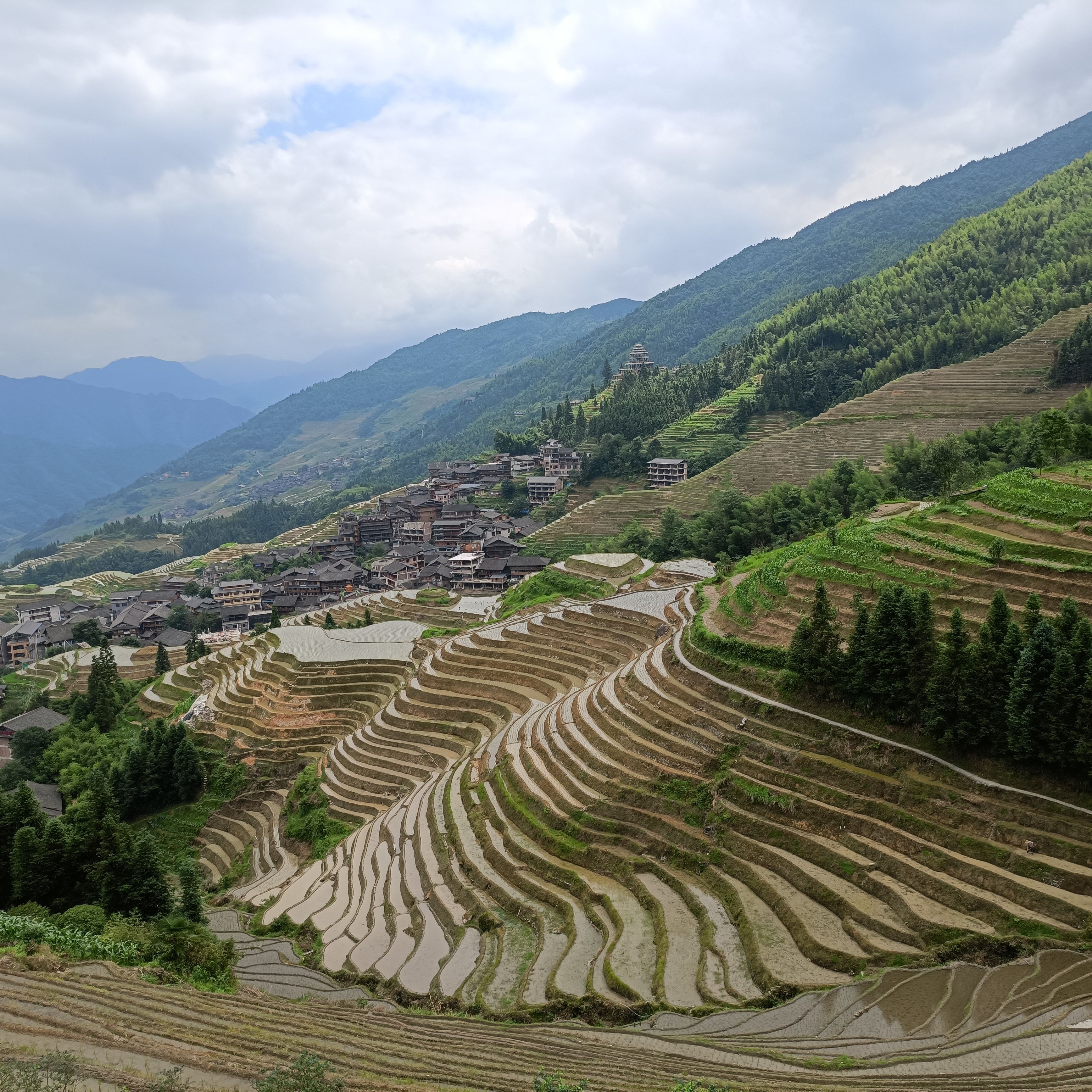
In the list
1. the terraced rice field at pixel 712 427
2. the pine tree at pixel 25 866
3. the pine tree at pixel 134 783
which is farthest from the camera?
the terraced rice field at pixel 712 427

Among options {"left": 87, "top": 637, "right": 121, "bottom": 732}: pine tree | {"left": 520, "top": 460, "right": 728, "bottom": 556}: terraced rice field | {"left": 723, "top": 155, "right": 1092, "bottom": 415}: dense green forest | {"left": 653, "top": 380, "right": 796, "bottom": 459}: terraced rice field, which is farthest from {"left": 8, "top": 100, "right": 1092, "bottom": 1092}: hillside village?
{"left": 653, "top": 380, "right": 796, "bottom": 459}: terraced rice field

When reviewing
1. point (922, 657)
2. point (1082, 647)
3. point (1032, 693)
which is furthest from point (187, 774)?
point (1082, 647)

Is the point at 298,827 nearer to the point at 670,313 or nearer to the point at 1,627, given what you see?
the point at 1,627

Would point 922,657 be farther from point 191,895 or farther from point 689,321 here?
A: point 689,321

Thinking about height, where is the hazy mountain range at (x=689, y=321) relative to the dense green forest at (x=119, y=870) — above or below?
above

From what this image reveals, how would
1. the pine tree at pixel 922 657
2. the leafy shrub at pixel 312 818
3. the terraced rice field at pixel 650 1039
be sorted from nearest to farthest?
the terraced rice field at pixel 650 1039
the pine tree at pixel 922 657
the leafy shrub at pixel 312 818

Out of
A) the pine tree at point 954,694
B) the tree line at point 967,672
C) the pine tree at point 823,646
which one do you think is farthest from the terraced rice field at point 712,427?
the pine tree at point 954,694

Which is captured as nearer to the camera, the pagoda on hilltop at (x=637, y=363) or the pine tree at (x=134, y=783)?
the pine tree at (x=134, y=783)

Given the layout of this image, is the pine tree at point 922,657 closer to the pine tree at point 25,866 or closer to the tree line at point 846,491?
the tree line at point 846,491
